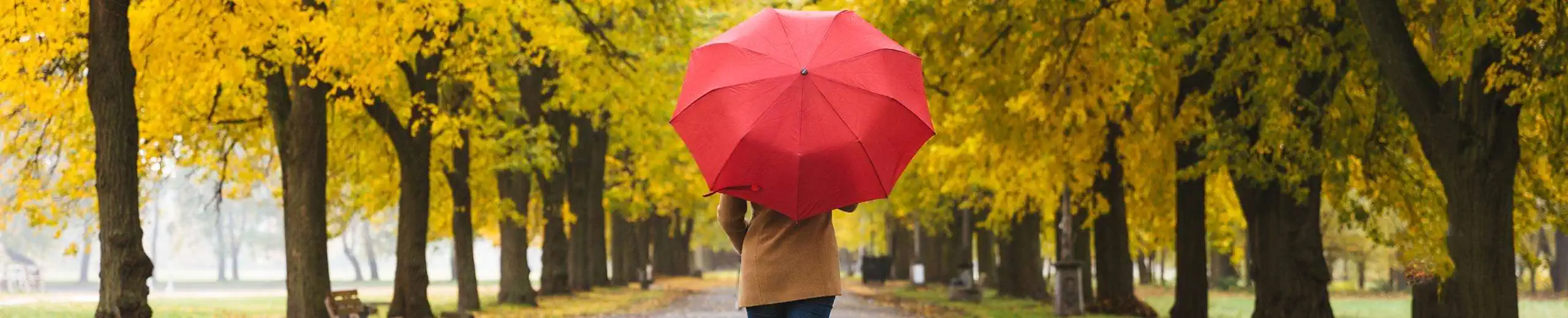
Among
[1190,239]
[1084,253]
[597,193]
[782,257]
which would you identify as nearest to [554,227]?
[597,193]

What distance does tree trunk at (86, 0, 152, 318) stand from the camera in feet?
39.2

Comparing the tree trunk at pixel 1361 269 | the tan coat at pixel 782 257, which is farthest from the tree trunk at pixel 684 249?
the tan coat at pixel 782 257

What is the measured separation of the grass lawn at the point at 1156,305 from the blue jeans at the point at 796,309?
17.8 meters

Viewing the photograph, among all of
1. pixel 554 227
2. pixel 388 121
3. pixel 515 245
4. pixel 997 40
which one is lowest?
pixel 515 245

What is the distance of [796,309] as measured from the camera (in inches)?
241

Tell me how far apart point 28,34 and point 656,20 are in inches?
340

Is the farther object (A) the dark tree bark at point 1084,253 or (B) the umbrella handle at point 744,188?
(A) the dark tree bark at point 1084,253

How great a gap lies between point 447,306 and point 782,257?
28.8 meters

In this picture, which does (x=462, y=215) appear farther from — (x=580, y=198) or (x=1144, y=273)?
(x=1144, y=273)

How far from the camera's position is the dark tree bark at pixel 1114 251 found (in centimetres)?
2309

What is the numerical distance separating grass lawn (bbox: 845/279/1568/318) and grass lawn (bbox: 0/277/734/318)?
→ 502cm

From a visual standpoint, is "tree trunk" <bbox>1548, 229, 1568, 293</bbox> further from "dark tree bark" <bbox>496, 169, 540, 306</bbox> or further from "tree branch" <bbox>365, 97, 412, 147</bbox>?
"tree branch" <bbox>365, 97, 412, 147</bbox>

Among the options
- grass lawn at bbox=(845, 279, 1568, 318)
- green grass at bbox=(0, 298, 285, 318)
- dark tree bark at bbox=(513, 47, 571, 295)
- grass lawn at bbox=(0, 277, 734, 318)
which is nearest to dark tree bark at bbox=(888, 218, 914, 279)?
grass lawn at bbox=(845, 279, 1568, 318)

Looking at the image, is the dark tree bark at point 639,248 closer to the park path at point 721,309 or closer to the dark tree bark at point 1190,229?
the park path at point 721,309
